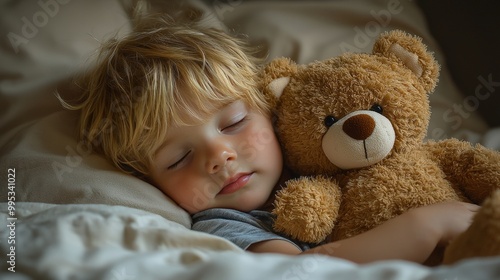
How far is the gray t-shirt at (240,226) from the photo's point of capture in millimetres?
802

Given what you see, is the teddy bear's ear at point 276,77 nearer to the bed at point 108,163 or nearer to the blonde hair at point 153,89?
the blonde hair at point 153,89

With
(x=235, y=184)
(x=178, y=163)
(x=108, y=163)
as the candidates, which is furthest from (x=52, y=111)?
(x=235, y=184)

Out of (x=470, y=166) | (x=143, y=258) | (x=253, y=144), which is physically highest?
(x=143, y=258)

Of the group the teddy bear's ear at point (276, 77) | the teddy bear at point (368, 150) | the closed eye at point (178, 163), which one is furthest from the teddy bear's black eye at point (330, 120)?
the closed eye at point (178, 163)

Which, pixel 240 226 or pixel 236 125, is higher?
pixel 236 125

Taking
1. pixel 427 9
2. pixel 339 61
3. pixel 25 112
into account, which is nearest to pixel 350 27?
pixel 427 9

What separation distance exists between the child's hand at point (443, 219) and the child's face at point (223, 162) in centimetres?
27

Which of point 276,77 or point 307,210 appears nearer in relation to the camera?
point 307,210

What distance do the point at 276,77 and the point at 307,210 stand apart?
0.88ft

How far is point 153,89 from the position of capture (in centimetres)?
88

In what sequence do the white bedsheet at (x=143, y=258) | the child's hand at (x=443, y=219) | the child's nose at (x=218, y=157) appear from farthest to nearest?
the child's nose at (x=218, y=157) < the child's hand at (x=443, y=219) < the white bedsheet at (x=143, y=258)

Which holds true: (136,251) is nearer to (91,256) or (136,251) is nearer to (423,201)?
(91,256)

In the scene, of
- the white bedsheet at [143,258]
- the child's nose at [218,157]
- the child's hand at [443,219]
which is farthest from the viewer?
the child's nose at [218,157]

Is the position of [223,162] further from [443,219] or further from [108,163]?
[443,219]
